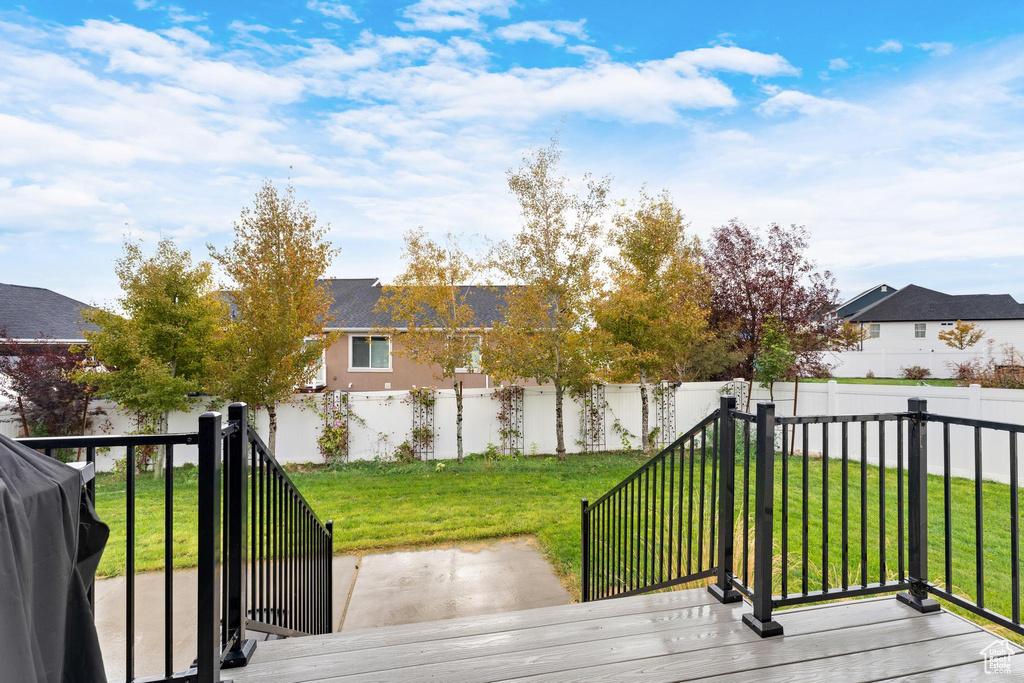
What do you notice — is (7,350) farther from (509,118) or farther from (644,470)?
(644,470)

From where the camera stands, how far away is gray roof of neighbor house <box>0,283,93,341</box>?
12719 mm

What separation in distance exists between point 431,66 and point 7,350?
853cm

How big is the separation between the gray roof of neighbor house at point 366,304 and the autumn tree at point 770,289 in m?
5.70

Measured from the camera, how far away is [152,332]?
7.89 metres

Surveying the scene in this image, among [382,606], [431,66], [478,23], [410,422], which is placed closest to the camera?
[382,606]

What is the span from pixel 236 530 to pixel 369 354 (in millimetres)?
11993

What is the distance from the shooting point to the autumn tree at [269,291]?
7922 millimetres

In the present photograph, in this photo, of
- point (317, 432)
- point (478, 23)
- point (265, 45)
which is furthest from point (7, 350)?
point (478, 23)

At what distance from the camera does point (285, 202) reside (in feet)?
27.0

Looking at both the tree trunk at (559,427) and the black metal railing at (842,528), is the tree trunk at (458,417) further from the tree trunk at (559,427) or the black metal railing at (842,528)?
the black metal railing at (842,528)

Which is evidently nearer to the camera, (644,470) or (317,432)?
(644,470)

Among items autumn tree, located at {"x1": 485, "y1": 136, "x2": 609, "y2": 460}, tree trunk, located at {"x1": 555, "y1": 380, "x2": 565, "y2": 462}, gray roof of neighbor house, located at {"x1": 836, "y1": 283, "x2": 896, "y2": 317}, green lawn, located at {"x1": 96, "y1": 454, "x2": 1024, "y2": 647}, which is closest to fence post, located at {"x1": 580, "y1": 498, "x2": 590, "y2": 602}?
green lawn, located at {"x1": 96, "y1": 454, "x2": 1024, "y2": 647}

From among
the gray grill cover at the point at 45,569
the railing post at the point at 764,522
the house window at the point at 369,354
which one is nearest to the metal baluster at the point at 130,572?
the gray grill cover at the point at 45,569

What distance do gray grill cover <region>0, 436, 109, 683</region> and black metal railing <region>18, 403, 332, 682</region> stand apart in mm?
140
